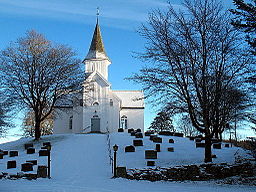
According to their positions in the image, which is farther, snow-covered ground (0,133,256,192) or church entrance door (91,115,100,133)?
church entrance door (91,115,100,133)

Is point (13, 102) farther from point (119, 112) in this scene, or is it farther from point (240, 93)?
point (240, 93)

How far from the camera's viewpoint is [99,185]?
42.0 feet

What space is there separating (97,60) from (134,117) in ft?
31.8

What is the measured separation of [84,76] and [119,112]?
10761mm

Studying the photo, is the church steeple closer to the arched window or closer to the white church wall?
the white church wall

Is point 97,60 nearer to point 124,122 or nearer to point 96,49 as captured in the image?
point 96,49

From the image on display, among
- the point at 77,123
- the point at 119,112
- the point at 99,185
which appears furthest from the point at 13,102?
the point at 99,185

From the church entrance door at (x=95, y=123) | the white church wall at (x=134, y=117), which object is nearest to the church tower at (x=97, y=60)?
the white church wall at (x=134, y=117)

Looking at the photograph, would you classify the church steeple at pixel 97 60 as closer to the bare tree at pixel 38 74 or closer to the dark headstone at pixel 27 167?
the bare tree at pixel 38 74

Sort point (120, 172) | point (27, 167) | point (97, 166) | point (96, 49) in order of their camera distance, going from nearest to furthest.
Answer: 1. point (120, 172)
2. point (27, 167)
3. point (97, 166)
4. point (96, 49)

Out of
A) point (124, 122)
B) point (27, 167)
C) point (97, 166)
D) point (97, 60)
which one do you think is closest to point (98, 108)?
point (124, 122)

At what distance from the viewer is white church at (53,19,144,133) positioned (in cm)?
3906

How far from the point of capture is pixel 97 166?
59.5 feet

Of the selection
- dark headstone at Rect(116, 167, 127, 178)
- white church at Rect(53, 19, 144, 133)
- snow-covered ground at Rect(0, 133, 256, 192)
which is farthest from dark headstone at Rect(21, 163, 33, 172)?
white church at Rect(53, 19, 144, 133)
